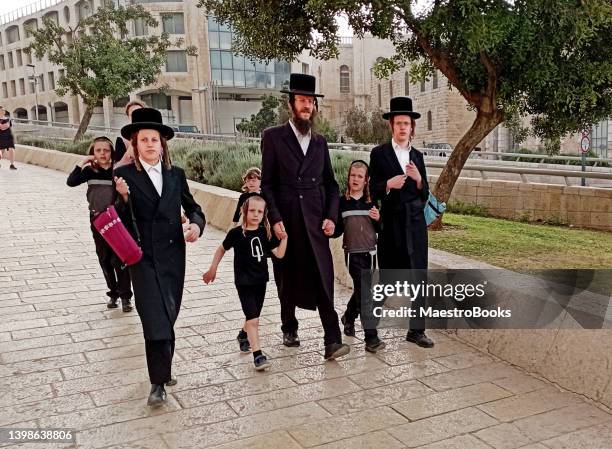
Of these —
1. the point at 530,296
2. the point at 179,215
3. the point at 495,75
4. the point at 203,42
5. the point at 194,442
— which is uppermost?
the point at 203,42

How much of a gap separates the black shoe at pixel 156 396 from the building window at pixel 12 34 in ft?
234

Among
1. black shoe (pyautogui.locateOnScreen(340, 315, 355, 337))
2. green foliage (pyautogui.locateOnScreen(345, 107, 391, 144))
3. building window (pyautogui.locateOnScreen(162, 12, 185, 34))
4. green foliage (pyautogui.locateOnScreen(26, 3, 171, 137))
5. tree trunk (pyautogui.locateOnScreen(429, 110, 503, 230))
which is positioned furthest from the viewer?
building window (pyautogui.locateOnScreen(162, 12, 185, 34))

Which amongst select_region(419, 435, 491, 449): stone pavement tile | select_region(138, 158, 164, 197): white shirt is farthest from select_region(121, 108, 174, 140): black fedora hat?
select_region(419, 435, 491, 449): stone pavement tile

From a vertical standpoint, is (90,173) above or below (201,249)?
above

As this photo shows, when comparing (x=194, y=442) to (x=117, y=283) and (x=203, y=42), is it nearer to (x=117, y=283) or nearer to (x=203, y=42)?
(x=117, y=283)

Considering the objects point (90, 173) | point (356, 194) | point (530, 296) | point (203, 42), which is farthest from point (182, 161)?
point (203, 42)

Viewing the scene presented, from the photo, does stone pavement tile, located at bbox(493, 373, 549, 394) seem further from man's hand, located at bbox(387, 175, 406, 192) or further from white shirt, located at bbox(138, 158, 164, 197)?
white shirt, located at bbox(138, 158, 164, 197)

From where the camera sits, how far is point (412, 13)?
26.8 ft

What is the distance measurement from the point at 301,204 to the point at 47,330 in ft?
8.86

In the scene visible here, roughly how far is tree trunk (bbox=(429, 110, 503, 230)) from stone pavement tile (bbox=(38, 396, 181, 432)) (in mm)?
6001

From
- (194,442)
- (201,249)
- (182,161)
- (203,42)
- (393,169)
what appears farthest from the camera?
(203,42)

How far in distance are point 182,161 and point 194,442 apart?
12350mm

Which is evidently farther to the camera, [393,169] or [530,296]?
[393,169]

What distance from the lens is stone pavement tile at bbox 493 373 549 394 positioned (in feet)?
13.2
